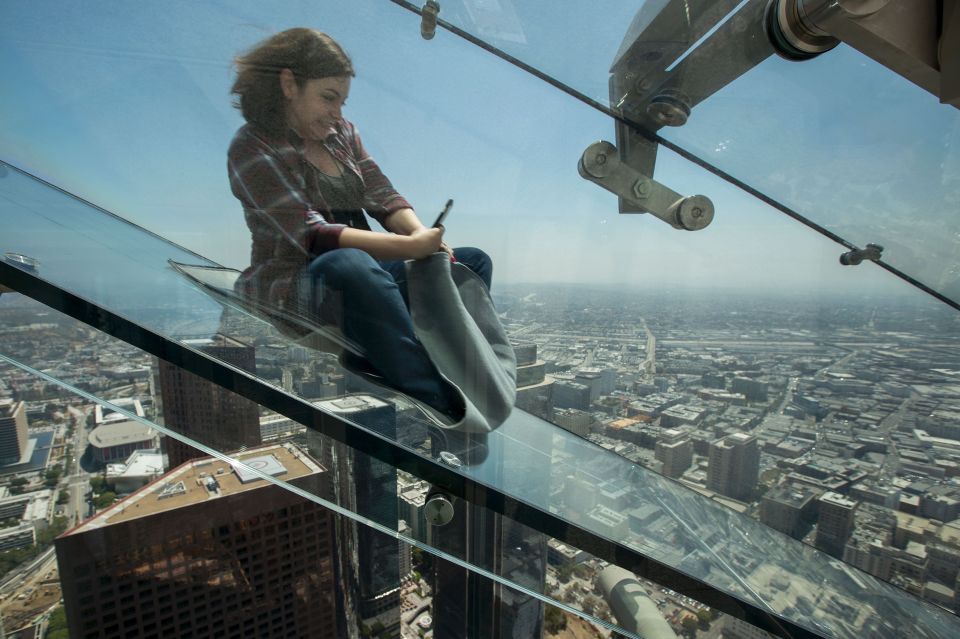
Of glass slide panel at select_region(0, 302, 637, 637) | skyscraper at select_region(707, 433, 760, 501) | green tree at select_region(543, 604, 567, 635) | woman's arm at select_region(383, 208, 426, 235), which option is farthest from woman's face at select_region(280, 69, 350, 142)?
green tree at select_region(543, 604, 567, 635)

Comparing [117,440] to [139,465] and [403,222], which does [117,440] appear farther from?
[403,222]

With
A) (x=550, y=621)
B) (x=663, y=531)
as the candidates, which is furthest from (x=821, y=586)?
(x=550, y=621)

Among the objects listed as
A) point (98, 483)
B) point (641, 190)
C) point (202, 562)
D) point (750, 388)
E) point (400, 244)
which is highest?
point (641, 190)

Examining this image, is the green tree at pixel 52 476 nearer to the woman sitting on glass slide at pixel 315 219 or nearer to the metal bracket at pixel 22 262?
the metal bracket at pixel 22 262

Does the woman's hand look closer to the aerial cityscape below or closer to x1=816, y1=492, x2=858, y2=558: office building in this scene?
the aerial cityscape below

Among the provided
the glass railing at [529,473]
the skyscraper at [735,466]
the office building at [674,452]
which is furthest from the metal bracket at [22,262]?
the skyscraper at [735,466]

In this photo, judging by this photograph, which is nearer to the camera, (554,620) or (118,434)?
(118,434)

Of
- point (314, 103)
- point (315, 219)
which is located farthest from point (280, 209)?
point (314, 103)
